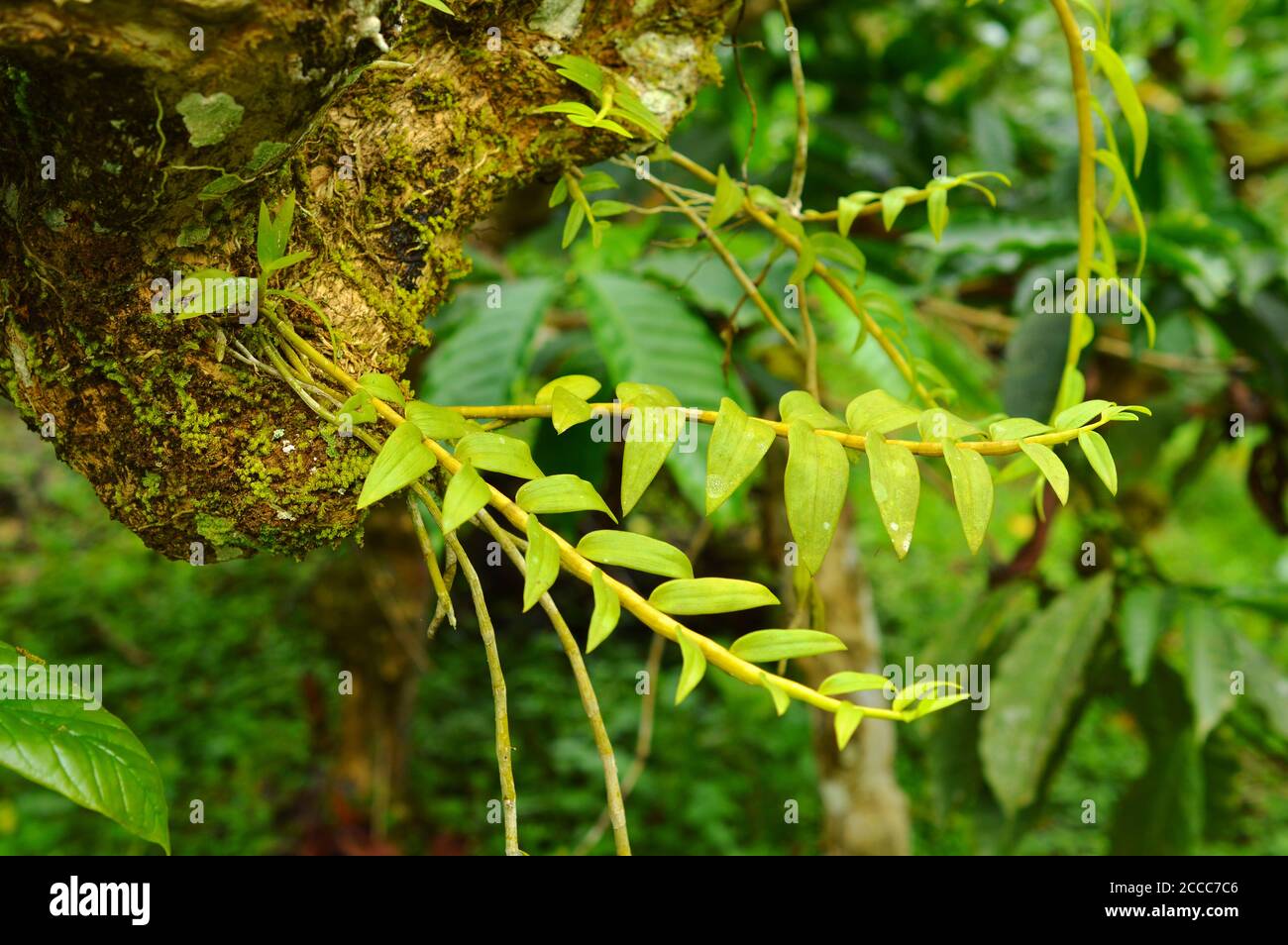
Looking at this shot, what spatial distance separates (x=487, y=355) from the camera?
88 centimetres

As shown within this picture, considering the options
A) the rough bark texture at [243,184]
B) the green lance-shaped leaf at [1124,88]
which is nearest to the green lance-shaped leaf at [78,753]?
the rough bark texture at [243,184]

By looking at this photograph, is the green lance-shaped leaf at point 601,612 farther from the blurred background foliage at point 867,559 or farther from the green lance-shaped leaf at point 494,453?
the blurred background foliage at point 867,559

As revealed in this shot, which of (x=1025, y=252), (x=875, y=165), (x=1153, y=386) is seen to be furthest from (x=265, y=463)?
(x=1153, y=386)

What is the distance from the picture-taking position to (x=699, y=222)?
21.1 inches

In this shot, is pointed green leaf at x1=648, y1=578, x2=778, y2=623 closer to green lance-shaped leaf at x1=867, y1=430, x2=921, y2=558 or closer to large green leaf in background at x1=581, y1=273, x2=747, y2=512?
green lance-shaped leaf at x1=867, y1=430, x2=921, y2=558

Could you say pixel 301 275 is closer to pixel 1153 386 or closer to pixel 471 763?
pixel 1153 386

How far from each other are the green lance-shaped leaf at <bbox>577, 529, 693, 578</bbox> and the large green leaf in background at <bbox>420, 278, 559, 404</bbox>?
452mm

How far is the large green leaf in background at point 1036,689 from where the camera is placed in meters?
1.06

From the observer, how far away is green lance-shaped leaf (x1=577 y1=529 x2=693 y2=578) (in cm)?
38

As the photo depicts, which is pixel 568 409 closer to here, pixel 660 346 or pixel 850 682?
pixel 850 682

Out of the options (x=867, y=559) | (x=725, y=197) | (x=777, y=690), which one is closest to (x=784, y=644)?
(x=777, y=690)

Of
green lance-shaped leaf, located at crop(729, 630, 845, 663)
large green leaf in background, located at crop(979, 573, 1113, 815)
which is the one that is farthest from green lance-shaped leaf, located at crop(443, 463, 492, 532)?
large green leaf in background, located at crop(979, 573, 1113, 815)

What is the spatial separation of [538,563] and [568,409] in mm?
75

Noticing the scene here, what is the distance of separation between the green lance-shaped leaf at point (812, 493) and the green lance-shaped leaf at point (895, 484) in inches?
0.5
